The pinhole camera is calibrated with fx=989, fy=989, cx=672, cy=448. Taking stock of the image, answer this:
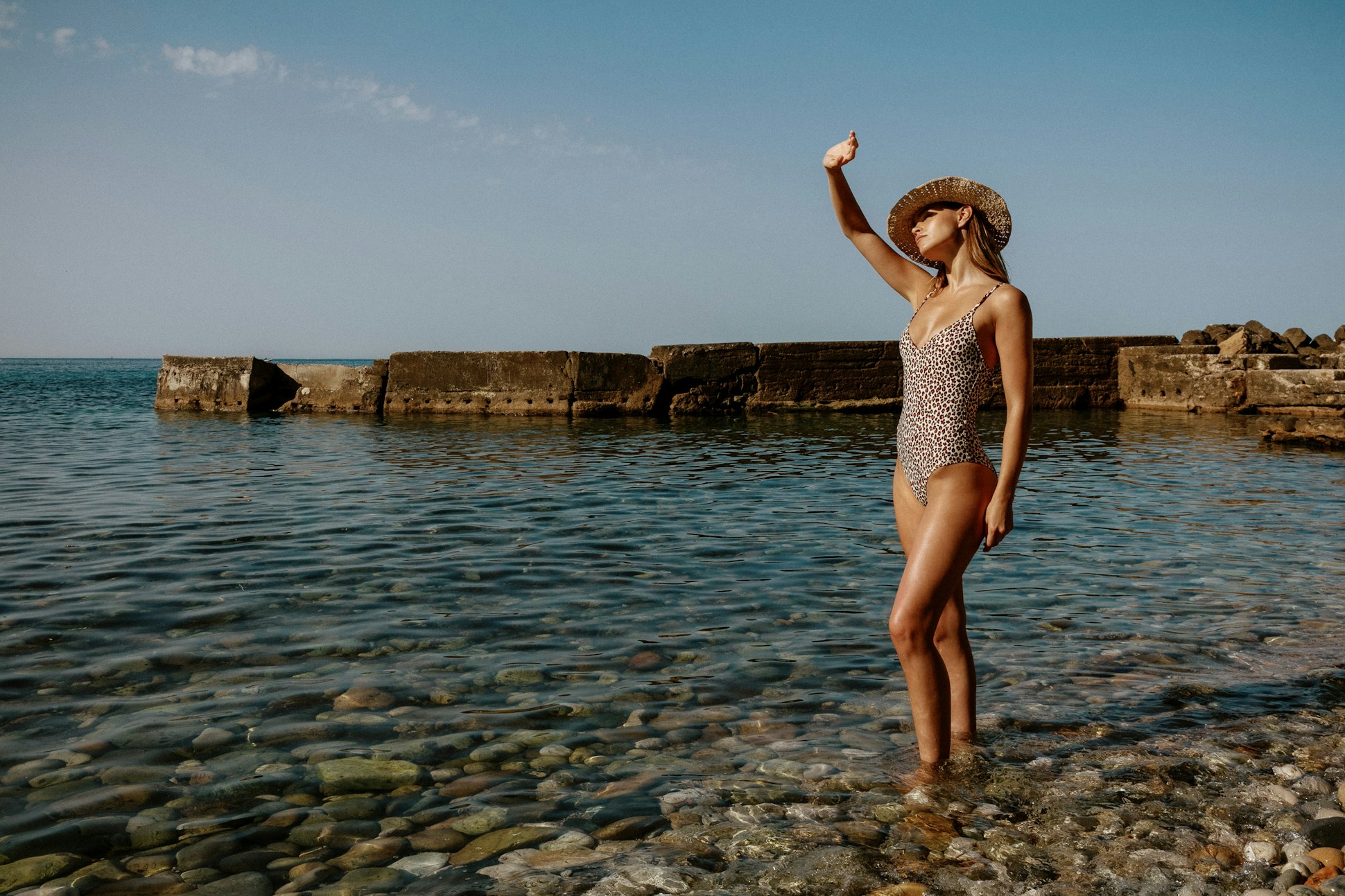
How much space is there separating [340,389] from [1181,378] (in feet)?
48.4

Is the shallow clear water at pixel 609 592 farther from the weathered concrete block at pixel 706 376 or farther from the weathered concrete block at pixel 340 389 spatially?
the weathered concrete block at pixel 340 389

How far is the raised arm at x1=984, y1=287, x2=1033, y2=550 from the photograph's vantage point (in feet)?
8.53

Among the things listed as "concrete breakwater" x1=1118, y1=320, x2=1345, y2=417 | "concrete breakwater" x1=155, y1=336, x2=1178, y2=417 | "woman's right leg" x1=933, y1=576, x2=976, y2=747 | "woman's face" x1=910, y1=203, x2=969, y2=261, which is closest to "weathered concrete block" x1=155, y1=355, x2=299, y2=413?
"concrete breakwater" x1=155, y1=336, x2=1178, y2=417

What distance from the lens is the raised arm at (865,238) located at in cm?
305

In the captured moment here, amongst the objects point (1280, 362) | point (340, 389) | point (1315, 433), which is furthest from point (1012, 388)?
point (340, 389)

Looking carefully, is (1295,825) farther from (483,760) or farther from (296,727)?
(296,727)

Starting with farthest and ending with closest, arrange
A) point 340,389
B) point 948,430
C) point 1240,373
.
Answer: point 340,389, point 1240,373, point 948,430

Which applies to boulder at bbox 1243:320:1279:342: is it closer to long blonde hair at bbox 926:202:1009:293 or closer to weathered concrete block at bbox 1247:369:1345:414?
weathered concrete block at bbox 1247:369:1345:414

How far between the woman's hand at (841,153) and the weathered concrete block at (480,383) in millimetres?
13531

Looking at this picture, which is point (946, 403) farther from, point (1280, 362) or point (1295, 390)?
point (1280, 362)

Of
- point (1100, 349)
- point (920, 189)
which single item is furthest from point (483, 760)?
point (1100, 349)

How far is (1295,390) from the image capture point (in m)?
15.0

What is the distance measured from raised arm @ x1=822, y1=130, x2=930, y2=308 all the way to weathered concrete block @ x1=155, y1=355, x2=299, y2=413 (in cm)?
1660

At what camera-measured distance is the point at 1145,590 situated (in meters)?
5.14
